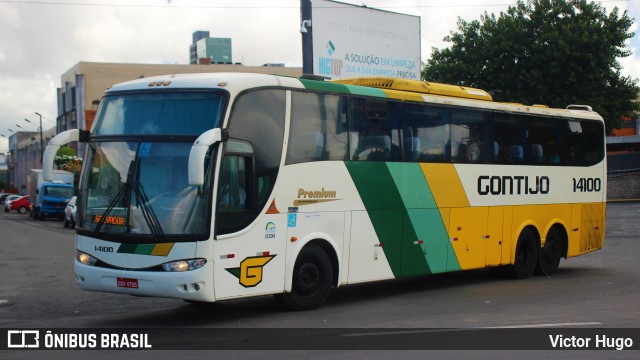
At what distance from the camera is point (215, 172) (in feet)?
36.5

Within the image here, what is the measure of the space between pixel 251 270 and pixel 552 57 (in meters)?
37.8

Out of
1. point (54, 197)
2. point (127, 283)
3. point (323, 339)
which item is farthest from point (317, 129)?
point (54, 197)

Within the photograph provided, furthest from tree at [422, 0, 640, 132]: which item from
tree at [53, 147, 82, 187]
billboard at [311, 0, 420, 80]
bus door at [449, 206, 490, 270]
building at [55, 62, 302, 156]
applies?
building at [55, 62, 302, 156]

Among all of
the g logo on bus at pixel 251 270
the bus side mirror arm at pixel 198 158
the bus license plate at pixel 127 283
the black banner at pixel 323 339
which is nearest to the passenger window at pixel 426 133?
Answer: the g logo on bus at pixel 251 270

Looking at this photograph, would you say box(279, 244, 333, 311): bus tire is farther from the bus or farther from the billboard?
the billboard

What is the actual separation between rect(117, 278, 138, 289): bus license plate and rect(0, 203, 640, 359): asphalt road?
0.58m

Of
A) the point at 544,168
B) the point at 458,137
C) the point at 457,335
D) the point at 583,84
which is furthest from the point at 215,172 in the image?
the point at 583,84

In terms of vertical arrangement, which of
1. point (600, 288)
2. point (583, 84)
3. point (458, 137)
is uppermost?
point (583, 84)

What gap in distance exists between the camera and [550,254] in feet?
60.4

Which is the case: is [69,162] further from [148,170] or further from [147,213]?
[147,213]

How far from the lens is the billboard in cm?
3058

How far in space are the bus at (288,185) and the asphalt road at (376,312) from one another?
50 cm

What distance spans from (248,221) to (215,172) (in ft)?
2.88

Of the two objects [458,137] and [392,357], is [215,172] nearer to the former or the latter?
[392,357]
